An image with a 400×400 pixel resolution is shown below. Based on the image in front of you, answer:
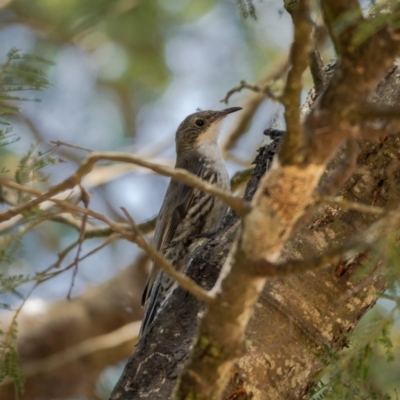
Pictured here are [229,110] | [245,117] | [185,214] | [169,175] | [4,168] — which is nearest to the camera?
[169,175]

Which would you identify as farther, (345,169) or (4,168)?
(4,168)

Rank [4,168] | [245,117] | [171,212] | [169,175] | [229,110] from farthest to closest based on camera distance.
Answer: [245,117] → [229,110] → [171,212] → [4,168] → [169,175]

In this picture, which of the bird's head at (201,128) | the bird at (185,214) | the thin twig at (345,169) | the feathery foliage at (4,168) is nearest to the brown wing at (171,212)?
the bird at (185,214)

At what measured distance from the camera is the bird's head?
6.19m

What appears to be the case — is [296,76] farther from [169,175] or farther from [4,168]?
[4,168]

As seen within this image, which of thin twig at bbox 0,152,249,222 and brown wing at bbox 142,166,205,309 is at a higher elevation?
brown wing at bbox 142,166,205,309

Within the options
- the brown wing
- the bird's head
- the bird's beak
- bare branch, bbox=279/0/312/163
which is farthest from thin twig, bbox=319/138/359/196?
the bird's head

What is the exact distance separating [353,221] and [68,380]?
4674 mm

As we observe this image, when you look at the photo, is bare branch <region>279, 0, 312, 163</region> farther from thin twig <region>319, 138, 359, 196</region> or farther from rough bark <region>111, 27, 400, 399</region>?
rough bark <region>111, 27, 400, 399</region>

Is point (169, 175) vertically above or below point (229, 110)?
below

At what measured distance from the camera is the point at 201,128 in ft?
20.4

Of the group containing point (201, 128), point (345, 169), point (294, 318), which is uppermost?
point (201, 128)

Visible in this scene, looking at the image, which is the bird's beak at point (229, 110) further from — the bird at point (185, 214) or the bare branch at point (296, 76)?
the bare branch at point (296, 76)

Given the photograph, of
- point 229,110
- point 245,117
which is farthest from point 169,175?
point 245,117
